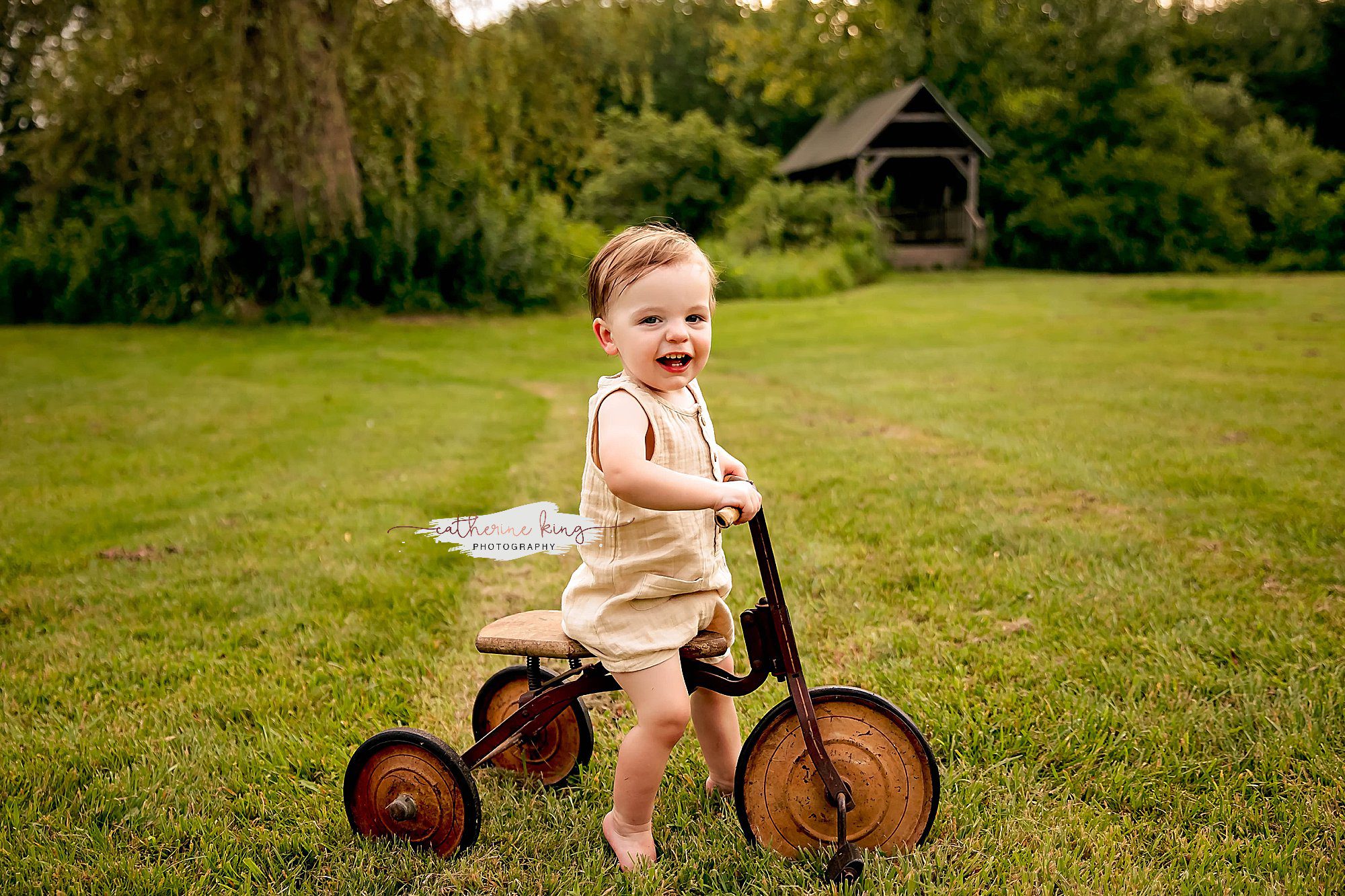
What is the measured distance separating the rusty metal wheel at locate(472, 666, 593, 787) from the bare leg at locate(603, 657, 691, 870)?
35 cm

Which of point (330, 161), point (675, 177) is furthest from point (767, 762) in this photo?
point (675, 177)

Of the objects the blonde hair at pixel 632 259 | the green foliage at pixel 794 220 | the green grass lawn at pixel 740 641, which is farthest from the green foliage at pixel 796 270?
the blonde hair at pixel 632 259

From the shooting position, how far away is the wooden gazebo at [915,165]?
90.2 feet

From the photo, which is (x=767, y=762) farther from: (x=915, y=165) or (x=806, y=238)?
(x=915, y=165)

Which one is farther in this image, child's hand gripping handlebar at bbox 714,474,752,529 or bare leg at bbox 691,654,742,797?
bare leg at bbox 691,654,742,797

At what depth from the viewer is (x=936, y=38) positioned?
32000 mm

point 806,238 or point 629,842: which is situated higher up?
point 806,238

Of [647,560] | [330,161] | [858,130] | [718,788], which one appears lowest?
[718,788]

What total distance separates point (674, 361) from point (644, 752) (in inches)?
34.0

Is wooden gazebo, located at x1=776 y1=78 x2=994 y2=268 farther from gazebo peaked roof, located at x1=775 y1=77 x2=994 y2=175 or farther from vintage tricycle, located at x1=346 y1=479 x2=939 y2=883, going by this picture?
vintage tricycle, located at x1=346 y1=479 x2=939 y2=883

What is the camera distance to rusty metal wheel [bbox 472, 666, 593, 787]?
261 cm

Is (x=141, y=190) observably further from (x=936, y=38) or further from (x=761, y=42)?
(x=936, y=38)

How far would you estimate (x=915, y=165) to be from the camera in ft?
102

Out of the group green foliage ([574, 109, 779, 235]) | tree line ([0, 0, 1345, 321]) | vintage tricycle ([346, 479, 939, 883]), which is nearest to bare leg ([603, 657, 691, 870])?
vintage tricycle ([346, 479, 939, 883])
